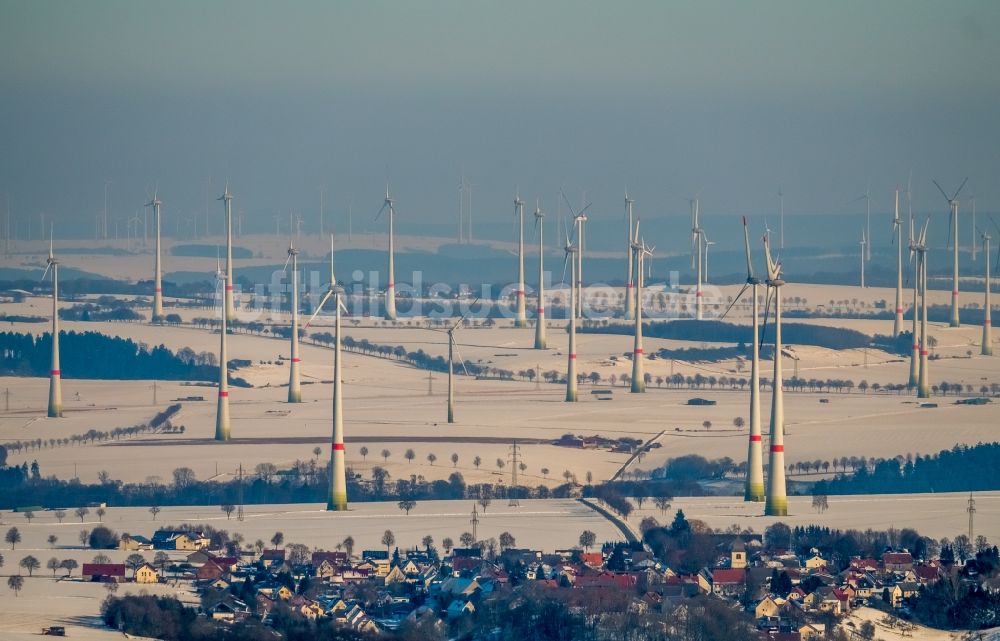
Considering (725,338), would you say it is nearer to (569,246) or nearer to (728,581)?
(569,246)

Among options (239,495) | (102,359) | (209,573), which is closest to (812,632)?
(209,573)

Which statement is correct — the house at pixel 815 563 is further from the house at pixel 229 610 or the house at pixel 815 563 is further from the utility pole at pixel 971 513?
the house at pixel 229 610

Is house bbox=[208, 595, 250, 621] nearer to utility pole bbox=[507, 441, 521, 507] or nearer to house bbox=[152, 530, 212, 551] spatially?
house bbox=[152, 530, 212, 551]

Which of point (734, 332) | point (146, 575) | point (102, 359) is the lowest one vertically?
point (146, 575)

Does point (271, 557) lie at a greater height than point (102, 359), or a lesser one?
lesser

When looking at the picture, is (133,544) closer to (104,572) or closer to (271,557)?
(271,557)
